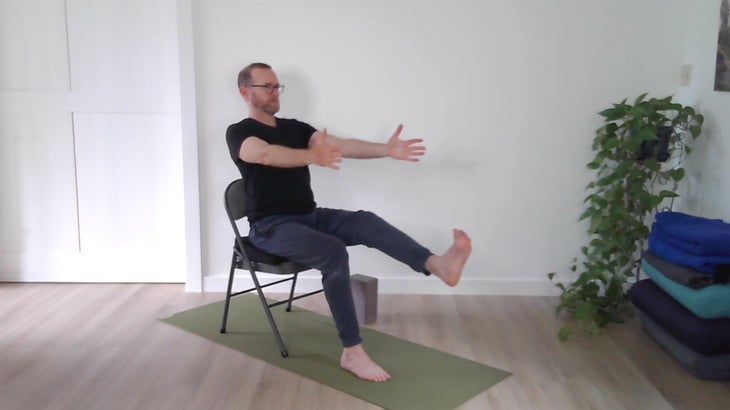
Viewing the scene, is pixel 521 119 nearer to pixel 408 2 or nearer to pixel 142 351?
pixel 408 2

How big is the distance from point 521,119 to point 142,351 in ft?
7.18

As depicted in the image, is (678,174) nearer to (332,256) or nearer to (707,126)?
(707,126)

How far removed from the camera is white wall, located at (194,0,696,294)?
3.18 metres

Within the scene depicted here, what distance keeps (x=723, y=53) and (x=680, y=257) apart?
1.05 metres

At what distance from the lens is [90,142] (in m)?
3.46

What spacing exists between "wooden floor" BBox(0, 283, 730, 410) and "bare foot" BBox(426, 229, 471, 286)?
0.40 meters

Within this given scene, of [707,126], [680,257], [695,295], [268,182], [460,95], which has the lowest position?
[695,295]

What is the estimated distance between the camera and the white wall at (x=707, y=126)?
281cm

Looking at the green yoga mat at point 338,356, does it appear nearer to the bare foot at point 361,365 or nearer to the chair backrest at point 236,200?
the bare foot at point 361,365

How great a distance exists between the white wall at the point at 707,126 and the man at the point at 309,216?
132 cm

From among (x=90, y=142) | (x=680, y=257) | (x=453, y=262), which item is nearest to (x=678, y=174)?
(x=680, y=257)

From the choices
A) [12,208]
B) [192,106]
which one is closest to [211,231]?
[192,106]

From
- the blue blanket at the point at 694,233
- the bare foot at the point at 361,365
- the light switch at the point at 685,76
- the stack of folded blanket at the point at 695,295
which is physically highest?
the light switch at the point at 685,76

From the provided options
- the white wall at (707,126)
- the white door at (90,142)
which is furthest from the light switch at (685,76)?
the white door at (90,142)
